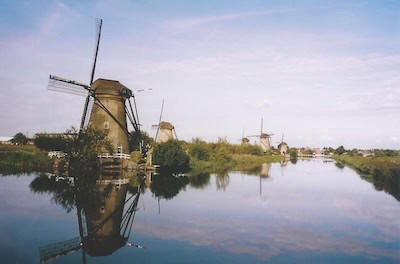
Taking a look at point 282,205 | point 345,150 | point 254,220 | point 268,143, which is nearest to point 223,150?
point 282,205

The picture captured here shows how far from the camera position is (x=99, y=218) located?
39.8ft

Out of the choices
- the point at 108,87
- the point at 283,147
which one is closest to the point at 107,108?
the point at 108,87

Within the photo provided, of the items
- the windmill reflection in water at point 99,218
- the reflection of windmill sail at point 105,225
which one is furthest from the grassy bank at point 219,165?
the reflection of windmill sail at point 105,225

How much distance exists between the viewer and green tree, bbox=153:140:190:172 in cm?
3066

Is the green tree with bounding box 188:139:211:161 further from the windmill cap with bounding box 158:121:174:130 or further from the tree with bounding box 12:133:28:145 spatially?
the tree with bounding box 12:133:28:145

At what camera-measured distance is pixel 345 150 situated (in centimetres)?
14250

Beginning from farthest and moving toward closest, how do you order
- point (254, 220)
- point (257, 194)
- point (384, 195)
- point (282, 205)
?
point (384, 195) < point (257, 194) < point (282, 205) < point (254, 220)

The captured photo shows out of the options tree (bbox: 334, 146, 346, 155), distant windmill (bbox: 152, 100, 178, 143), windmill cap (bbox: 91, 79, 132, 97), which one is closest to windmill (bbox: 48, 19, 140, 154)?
windmill cap (bbox: 91, 79, 132, 97)

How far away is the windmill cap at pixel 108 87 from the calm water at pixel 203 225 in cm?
986

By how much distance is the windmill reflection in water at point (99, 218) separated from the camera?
29.3ft

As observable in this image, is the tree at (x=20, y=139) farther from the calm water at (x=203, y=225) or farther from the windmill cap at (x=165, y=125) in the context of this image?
the calm water at (x=203, y=225)

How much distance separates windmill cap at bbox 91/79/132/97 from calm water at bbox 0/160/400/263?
9865mm

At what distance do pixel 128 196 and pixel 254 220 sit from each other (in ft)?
20.8

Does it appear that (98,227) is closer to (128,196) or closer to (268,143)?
(128,196)
